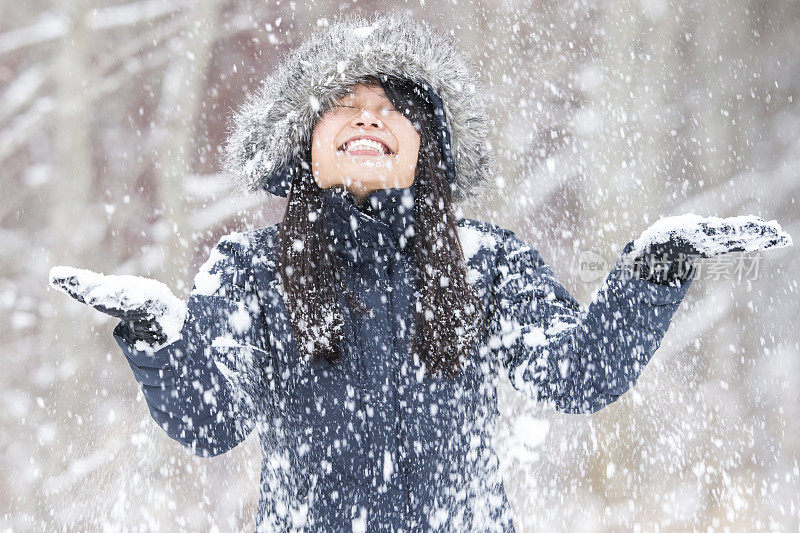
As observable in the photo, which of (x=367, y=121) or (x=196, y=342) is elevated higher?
(x=367, y=121)

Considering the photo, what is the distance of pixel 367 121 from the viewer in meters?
1.53

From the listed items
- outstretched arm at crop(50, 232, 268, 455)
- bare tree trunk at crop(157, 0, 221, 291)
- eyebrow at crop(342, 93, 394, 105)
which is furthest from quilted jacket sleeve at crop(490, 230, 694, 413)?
bare tree trunk at crop(157, 0, 221, 291)

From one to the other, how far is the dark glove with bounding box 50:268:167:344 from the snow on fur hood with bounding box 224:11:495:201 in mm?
592

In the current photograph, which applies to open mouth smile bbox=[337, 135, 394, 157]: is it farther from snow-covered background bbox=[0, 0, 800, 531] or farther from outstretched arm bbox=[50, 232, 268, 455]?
snow-covered background bbox=[0, 0, 800, 531]

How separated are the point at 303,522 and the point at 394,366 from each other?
0.38 meters

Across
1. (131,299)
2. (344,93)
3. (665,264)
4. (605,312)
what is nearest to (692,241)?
(665,264)

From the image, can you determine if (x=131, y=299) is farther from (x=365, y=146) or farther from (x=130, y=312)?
(x=365, y=146)

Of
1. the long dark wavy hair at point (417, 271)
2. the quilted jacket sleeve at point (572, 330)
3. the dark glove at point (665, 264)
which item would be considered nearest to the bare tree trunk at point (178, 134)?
the long dark wavy hair at point (417, 271)

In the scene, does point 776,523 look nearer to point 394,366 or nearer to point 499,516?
point 499,516

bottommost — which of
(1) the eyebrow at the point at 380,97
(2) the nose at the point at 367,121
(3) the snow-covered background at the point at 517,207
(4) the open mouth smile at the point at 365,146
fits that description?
(4) the open mouth smile at the point at 365,146

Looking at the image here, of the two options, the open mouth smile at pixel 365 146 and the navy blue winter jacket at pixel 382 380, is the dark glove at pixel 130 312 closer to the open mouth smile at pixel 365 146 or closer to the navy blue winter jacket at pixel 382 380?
the navy blue winter jacket at pixel 382 380

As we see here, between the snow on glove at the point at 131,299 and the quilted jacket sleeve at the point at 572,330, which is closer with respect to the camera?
the snow on glove at the point at 131,299

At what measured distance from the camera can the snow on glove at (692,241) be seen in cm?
116

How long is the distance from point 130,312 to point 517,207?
3257 mm
